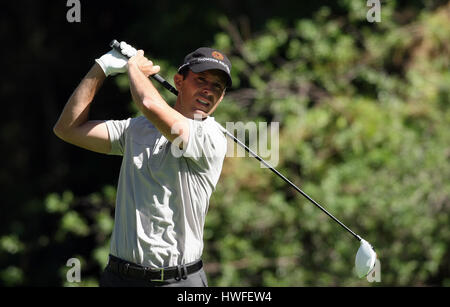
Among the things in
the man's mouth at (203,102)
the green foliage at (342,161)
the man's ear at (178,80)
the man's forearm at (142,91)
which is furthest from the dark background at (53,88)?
the man's forearm at (142,91)

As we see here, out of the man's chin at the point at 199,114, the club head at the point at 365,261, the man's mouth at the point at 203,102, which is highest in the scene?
the man's mouth at the point at 203,102

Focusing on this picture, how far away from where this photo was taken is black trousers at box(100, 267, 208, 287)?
309 centimetres

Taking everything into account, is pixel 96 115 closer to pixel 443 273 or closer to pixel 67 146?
pixel 67 146

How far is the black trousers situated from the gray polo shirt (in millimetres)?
76

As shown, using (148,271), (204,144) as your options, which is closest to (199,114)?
(204,144)

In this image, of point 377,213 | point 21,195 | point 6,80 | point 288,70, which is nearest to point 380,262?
point 377,213

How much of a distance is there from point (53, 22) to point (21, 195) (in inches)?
95.9

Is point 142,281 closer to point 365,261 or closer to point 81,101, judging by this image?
point 81,101

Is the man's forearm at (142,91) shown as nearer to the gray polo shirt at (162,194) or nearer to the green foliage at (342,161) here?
the gray polo shirt at (162,194)

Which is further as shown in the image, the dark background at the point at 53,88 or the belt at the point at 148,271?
the dark background at the point at 53,88

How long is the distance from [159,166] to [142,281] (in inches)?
18.8

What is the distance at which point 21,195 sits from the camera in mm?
9773

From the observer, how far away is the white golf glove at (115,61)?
314 cm

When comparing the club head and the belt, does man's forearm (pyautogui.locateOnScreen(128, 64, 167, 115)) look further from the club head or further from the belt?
the club head
